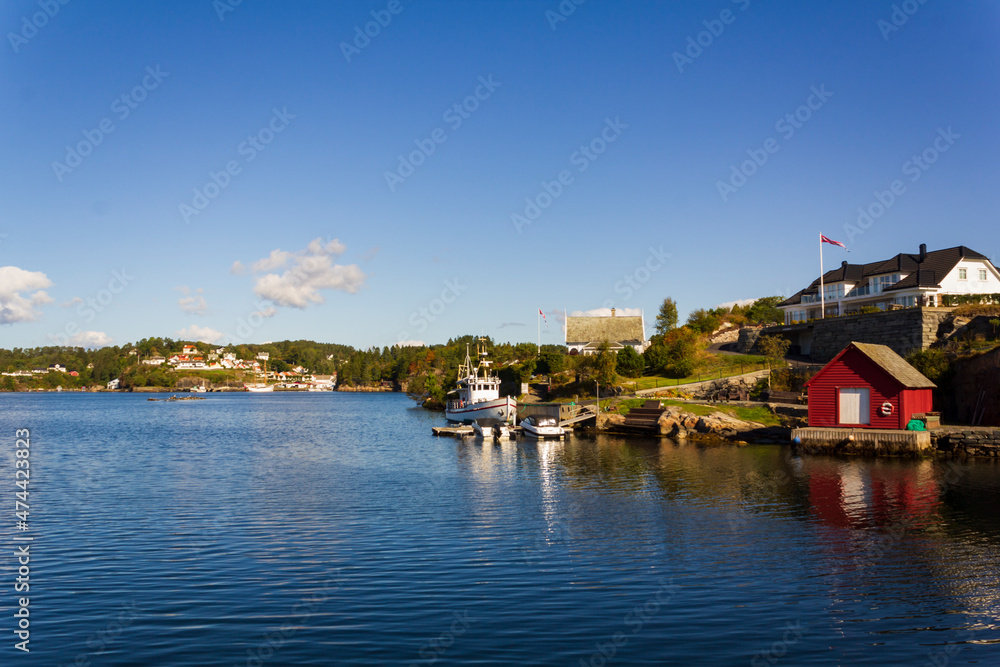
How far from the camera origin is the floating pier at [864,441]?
4331 cm

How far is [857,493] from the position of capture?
31078 millimetres

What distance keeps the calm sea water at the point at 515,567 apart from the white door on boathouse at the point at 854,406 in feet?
27.1

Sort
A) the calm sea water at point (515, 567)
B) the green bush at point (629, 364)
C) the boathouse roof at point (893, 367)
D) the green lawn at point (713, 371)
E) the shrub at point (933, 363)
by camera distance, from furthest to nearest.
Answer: the green bush at point (629, 364) → the green lawn at point (713, 371) → the shrub at point (933, 363) → the boathouse roof at point (893, 367) → the calm sea water at point (515, 567)

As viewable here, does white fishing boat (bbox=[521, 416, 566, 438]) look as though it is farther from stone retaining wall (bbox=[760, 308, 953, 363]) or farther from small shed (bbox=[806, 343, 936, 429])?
stone retaining wall (bbox=[760, 308, 953, 363])

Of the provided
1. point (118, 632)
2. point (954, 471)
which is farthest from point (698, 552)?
point (954, 471)

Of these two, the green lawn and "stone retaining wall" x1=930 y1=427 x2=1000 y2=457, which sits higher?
the green lawn

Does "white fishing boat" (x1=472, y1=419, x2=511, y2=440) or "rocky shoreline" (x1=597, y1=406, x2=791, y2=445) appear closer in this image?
"rocky shoreline" (x1=597, y1=406, x2=791, y2=445)

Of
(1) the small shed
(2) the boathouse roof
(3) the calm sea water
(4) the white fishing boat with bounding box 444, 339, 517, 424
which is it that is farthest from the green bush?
(3) the calm sea water

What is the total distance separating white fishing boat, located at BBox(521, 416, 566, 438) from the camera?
6103 centimetres

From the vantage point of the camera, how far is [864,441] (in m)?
45.0

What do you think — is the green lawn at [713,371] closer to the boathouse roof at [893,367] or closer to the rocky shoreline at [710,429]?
the rocky shoreline at [710,429]

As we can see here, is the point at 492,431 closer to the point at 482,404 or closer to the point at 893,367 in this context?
the point at 482,404

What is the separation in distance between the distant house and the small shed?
57.3 metres

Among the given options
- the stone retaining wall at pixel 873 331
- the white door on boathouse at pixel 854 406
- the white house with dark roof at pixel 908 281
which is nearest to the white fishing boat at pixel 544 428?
the white door on boathouse at pixel 854 406
